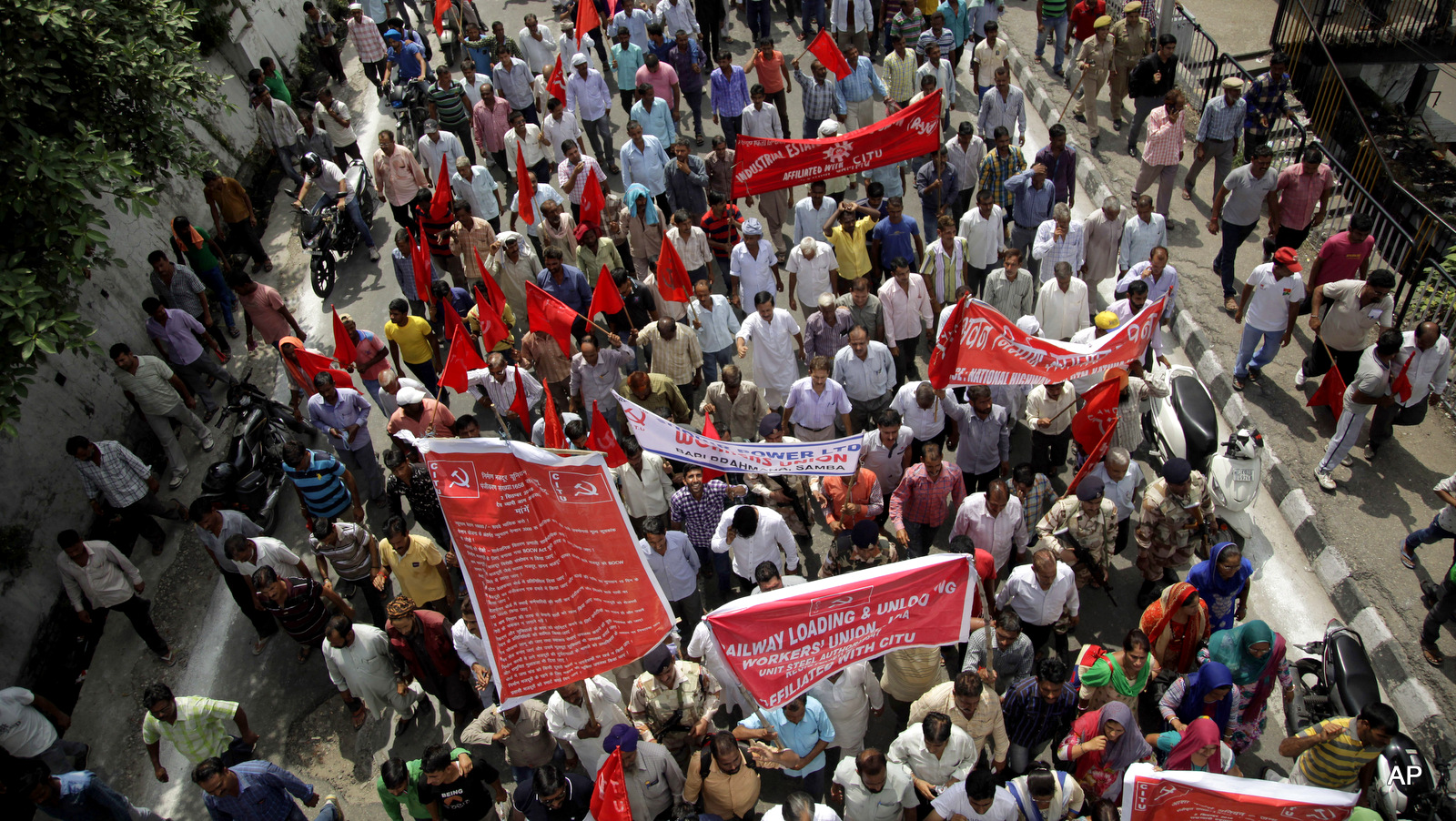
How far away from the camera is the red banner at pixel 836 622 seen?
5.65 m

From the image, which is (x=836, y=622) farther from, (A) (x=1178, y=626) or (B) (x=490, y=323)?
(B) (x=490, y=323)

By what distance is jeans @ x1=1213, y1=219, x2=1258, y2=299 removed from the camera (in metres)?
11.0

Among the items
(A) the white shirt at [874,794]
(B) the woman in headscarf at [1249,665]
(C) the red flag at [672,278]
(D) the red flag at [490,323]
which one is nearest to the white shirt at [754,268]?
(C) the red flag at [672,278]

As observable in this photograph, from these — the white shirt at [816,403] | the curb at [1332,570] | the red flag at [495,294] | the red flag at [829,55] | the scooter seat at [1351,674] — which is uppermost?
the red flag at [829,55]

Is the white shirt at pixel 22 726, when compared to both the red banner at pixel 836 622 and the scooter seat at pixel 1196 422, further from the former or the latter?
the scooter seat at pixel 1196 422

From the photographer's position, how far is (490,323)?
33.1ft

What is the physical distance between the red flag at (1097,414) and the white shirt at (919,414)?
1054 millimetres

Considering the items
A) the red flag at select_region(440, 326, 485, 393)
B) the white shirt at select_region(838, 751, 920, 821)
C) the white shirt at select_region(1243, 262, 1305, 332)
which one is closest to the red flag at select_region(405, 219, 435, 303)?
the red flag at select_region(440, 326, 485, 393)

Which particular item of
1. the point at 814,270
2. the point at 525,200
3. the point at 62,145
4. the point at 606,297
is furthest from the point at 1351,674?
the point at 62,145

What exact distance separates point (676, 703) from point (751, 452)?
1818 mm

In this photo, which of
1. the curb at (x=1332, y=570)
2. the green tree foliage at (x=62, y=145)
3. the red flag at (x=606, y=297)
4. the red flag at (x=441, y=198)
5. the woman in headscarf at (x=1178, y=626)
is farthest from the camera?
the red flag at (x=441, y=198)

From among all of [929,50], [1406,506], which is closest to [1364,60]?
[929,50]

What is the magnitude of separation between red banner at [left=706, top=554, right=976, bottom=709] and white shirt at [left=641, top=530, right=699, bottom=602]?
1.92m

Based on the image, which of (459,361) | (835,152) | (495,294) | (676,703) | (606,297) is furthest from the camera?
(835,152)
